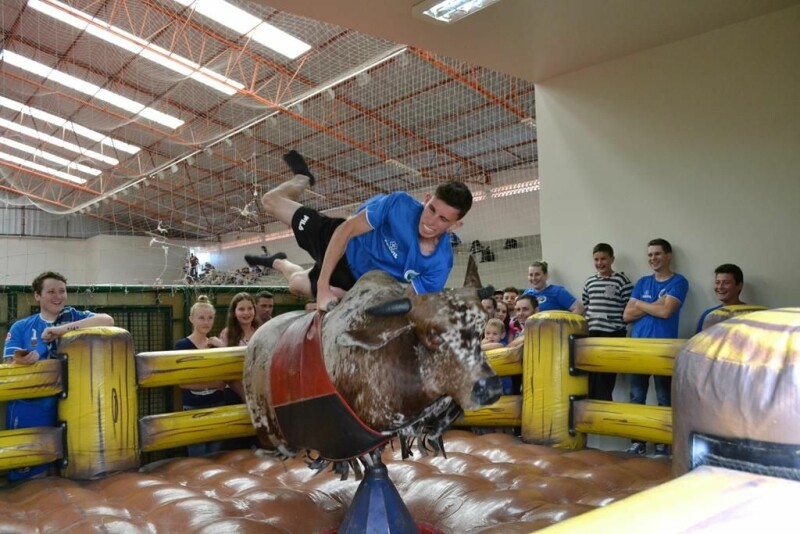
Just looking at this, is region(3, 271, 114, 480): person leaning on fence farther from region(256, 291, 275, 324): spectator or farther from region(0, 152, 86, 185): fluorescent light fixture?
region(0, 152, 86, 185): fluorescent light fixture

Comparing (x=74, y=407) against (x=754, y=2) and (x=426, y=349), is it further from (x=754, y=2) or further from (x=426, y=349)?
(x=754, y=2)

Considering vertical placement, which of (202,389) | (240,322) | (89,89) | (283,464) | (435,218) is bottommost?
(283,464)

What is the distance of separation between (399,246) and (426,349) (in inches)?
18.0

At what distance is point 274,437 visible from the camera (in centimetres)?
171

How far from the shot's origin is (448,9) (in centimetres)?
323

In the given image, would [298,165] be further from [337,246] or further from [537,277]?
[537,277]

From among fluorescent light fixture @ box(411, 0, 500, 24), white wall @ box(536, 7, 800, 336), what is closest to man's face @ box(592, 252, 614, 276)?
white wall @ box(536, 7, 800, 336)

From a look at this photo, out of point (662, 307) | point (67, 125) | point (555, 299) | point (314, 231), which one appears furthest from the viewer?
point (67, 125)

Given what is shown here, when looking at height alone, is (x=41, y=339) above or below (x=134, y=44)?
below

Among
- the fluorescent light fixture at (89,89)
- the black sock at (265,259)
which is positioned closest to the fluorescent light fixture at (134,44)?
→ the fluorescent light fixture at (89,89)

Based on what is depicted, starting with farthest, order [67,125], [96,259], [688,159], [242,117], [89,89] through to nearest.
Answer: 1. [96,259]
2. [67,125]
3. [242,117]
4. [89,89]
5. [688,159]

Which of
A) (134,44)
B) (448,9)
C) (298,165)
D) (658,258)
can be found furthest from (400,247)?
(134,44)

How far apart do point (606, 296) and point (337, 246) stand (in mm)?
2487

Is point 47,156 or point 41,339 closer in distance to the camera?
point 41,339
